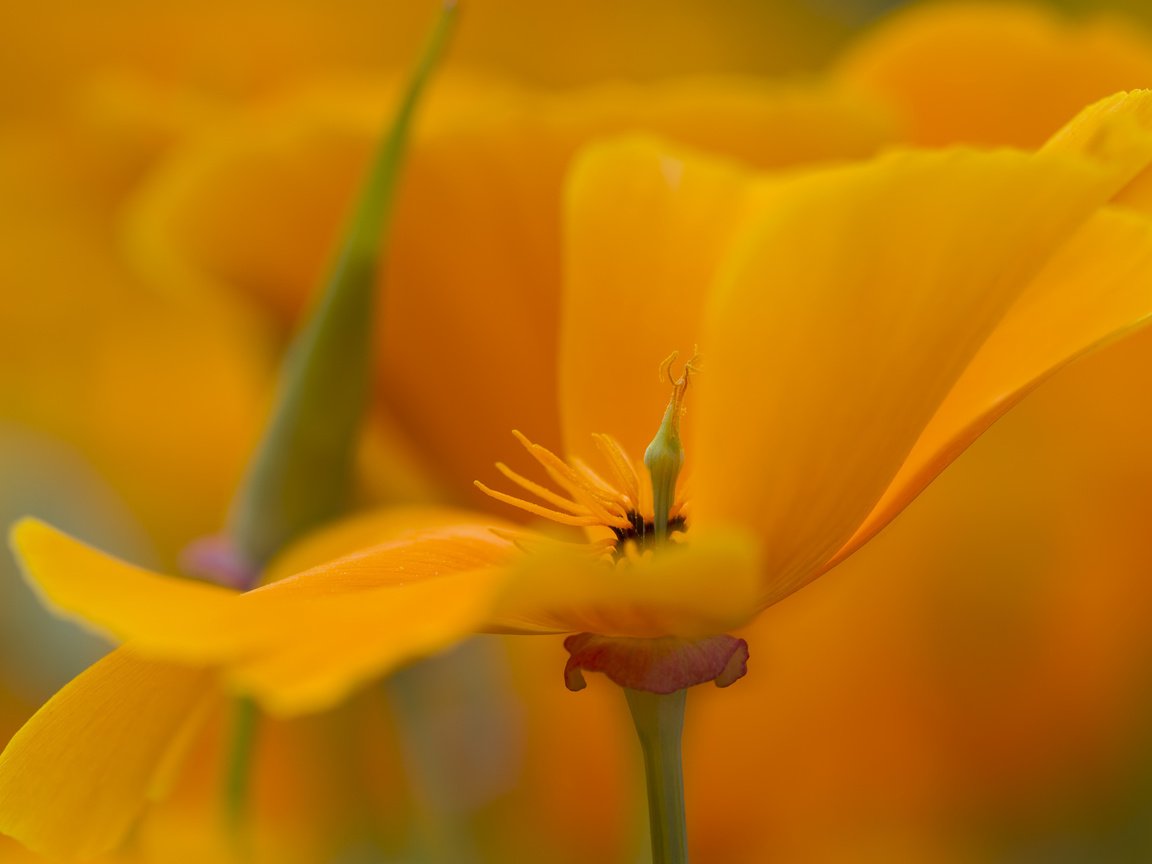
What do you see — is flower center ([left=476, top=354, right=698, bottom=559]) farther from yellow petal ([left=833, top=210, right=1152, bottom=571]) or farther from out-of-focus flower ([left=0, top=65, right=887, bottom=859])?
out-of-focus flower ([left=0, top=65, right=887, bottom=859])

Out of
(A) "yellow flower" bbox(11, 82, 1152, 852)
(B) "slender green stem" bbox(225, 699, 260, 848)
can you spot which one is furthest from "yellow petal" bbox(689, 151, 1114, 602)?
(B) "slender green stem" bbox(225, 699, 260, 848)

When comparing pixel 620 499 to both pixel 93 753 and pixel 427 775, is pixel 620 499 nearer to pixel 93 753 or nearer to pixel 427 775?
pixel 93 753

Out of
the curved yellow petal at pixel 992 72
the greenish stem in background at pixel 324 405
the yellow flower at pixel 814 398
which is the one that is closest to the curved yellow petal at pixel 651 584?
the yellow flower at pixel 814 398

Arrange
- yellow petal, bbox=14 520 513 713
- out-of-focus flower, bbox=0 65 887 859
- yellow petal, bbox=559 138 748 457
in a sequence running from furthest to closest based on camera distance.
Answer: out-of-focus flower, bbox=0 65 887 859, yellow petal, bbox=559 138 748 457, yellow petal, bbox=14 520 513 713

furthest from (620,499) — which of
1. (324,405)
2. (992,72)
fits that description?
(992,72)

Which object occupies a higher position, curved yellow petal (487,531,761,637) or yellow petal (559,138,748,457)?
yellow petal (559,138,748,457)
